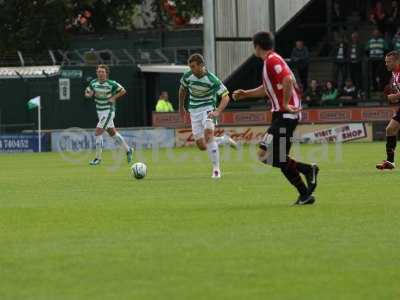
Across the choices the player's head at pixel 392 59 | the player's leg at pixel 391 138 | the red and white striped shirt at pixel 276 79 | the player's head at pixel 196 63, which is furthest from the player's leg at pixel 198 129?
the red and white striped shirt at pixel 276 79

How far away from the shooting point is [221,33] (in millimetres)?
47594

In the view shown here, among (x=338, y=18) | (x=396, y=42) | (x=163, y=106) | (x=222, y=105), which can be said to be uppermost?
(x=338, y=18)

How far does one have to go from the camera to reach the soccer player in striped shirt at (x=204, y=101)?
22453 millimetres

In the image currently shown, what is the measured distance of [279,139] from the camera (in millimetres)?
15289

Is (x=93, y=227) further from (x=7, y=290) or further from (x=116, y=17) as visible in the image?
(x=116, y=17)

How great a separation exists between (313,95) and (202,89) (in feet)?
72.2

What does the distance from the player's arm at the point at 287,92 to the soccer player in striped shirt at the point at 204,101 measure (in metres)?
6.68

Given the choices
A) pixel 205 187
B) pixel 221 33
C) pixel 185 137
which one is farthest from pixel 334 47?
pixel 205 187

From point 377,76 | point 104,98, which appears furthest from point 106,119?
point 377,76

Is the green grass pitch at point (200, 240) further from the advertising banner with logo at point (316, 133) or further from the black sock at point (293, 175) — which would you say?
the advertising banner with logo at point (316, 133)

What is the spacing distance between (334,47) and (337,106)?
12.3 feet

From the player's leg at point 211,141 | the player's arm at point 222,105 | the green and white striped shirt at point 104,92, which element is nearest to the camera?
the player's arm at point 222,105

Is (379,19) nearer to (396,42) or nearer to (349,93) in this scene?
(396,42)

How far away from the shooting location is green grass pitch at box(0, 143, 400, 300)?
360 inches
